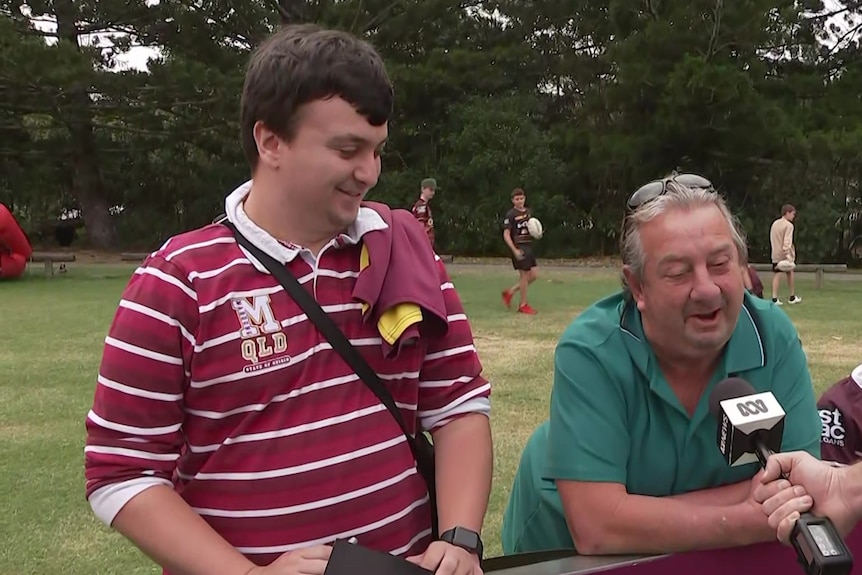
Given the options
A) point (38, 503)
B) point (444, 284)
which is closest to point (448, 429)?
point (444, 284)

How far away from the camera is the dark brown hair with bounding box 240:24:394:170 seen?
1704mm

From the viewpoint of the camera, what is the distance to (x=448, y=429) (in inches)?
77.4

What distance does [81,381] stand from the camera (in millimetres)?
7836

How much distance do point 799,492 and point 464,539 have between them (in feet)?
2.00

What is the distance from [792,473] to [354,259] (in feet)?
2.90

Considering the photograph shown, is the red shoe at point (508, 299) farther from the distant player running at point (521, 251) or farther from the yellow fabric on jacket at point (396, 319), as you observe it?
the yellow fabric on jacket at point (396, 319)

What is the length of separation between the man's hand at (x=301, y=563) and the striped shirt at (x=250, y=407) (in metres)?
0.11

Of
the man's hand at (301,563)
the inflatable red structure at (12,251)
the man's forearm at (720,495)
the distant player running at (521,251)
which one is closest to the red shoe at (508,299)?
the distant player running at (521,251)

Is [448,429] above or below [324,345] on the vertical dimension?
below

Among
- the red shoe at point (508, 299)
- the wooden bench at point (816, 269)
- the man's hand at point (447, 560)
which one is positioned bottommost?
the wooden bench at point (816, 269)

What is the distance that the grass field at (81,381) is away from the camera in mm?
4238

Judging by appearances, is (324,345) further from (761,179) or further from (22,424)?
(761,179)

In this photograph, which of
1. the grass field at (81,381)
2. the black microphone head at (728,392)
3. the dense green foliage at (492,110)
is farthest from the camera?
the dense green foliage at (492,110)

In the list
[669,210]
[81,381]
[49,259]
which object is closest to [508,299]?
[81,381]
